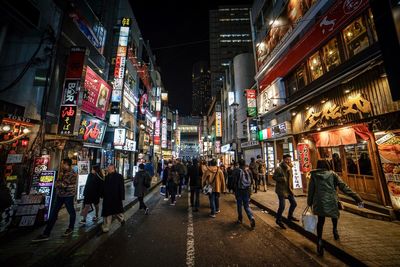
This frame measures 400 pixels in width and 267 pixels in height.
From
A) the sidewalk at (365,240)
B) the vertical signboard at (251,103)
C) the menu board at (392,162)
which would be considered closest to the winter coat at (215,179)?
the sidewalk at (365,240)

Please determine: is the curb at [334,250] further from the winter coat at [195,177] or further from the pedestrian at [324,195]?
the winter coat at [195,177]

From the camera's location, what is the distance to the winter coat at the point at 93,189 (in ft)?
19.6

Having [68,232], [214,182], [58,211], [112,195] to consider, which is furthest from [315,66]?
[68,232]

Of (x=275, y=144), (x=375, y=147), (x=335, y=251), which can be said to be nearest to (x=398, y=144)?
(x=375, y=147)

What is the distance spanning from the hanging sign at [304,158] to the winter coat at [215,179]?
5063 millimetres

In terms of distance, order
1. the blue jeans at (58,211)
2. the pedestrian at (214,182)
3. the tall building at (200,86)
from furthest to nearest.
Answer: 1. the tall building at (200,86)
2. the pedestrian at (214,182)
3. the blue jeans at (58,211)

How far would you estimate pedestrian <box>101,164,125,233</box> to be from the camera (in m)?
5.50

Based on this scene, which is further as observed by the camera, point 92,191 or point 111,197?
point 92,191

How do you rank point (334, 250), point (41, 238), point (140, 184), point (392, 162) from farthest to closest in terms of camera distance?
point (140, 184)
point (392, 162)
point (41, 238)
point (334, 250)

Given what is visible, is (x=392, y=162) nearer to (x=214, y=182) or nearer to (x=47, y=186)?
(x=214, y=182)

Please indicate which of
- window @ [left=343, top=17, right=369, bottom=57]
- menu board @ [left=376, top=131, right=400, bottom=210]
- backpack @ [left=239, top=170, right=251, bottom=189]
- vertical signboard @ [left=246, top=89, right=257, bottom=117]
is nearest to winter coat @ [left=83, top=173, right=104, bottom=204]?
backpack @ [left=239, top=170, right=251, bottom=189]

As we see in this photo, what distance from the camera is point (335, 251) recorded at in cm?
397

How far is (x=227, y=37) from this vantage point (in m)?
72.2

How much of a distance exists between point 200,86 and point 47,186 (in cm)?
14591
